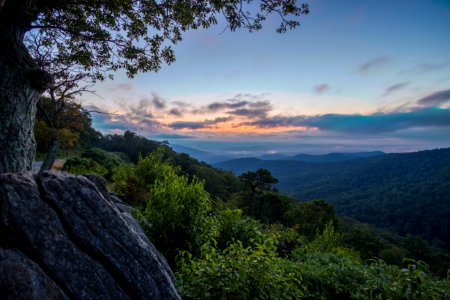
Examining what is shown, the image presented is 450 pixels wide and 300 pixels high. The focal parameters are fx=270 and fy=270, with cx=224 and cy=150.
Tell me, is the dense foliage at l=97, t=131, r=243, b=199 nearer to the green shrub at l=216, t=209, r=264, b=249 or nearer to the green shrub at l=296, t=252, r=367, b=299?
the green shrub at l=216, t=209, r=264, b=249

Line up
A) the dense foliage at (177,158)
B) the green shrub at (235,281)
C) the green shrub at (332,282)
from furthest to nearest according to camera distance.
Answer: the dense foliage at (177,158)
the green shrub at (332,282)
the green shrub at (235,281)

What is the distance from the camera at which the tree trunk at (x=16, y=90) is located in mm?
5574

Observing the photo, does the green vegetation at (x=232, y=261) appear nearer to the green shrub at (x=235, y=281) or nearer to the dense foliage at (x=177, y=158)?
the green shrub at (x=235, y=281)

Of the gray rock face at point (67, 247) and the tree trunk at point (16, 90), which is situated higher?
the tree trunk at point (16, 90)

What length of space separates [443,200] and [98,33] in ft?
704

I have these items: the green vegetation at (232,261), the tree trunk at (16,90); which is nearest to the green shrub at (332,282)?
the green vegetation at (232,261)

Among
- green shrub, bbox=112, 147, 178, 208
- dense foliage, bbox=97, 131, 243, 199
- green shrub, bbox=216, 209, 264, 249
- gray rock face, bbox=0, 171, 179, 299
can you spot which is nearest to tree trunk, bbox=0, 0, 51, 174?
gray rock face, bbox=0, 171, 179, 299

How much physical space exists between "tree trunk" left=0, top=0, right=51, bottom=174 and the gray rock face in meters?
2.30

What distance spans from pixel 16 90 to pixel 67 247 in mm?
4234

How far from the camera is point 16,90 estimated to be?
5863mm

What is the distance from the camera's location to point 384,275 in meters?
7.46

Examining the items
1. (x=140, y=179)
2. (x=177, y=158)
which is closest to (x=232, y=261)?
(x=140, y=179)

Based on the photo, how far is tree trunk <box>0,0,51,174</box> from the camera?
5.57 metres

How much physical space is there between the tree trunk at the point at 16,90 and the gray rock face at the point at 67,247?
230 centimetres
